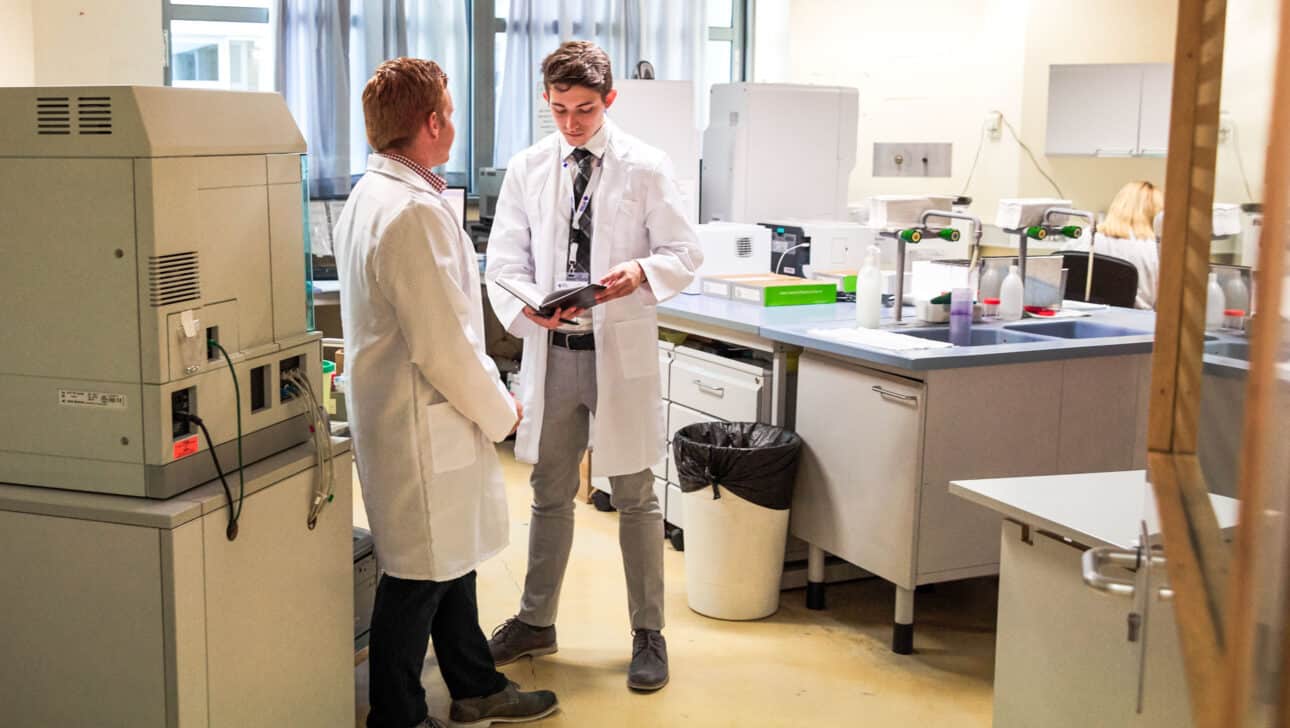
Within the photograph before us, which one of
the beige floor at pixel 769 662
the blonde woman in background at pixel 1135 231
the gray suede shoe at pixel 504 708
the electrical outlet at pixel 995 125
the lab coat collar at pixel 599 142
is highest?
the electrical outlet at pixel 995 125

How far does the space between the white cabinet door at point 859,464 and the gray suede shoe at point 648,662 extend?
60cm

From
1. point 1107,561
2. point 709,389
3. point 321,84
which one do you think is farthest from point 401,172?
point 321,84

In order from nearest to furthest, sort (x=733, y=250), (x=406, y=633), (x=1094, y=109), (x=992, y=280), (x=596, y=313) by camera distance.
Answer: (x=406, y=633), (x=596, y=313), (x=992, y=280), (x=733, y=250), (x=1094, y=109)

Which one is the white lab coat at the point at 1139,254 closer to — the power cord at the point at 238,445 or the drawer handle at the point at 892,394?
the drawer handle at the point at 892,394

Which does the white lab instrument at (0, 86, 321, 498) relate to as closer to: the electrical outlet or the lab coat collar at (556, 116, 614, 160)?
the lab coat collar at (556, 116, 614, 160)

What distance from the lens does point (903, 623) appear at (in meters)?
3.21

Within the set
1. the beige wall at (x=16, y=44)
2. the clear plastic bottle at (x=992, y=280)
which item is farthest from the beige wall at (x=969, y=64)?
the beige wall at (x=16, y=44)

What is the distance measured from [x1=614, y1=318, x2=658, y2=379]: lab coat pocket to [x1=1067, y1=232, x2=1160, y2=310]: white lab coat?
2.57 m

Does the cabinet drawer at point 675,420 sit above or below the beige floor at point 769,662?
above

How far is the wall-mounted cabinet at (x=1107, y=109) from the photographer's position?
614 cm

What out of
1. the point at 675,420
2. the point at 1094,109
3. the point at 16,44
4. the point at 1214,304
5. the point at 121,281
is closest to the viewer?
the point at 1214,304

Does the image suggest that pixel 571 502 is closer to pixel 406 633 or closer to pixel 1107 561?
pixel 406 633

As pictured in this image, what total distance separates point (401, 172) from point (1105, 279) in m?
3.28

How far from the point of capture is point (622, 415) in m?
2.95
